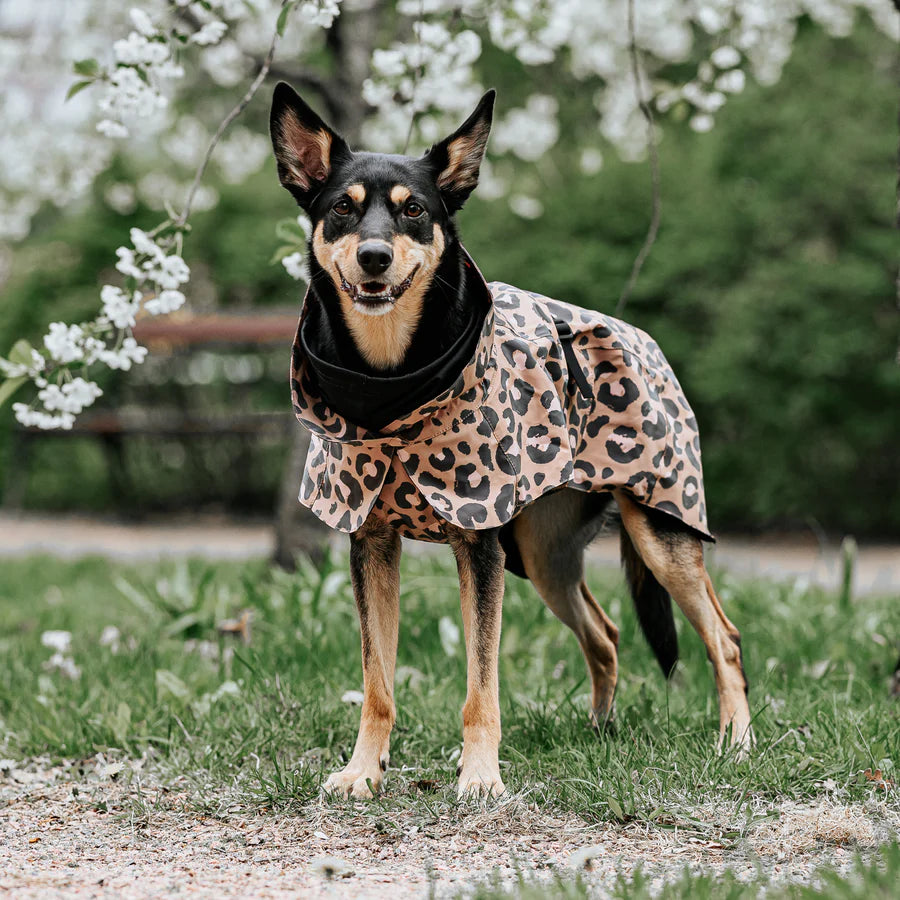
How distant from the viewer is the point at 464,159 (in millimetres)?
3357

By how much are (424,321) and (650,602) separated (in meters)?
1.49

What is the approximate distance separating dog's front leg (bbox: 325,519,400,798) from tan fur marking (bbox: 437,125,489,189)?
41.0 inches

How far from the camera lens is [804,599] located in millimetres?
6133

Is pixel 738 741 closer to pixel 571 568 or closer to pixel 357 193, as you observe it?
pixel 571 568

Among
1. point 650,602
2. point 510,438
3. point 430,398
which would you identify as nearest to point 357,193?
point 430,398

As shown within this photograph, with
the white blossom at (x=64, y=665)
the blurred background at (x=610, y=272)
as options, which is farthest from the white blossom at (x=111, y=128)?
the blurred background at (x=610, y=272)

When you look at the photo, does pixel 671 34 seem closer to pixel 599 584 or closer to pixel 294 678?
pixel 599 584

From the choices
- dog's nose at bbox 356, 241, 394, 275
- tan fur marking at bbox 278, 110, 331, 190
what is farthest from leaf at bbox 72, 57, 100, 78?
dog's nose at bbox 356, 241, 394, 275

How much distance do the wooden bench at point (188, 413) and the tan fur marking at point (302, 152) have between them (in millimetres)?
8079

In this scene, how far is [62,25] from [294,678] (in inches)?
276

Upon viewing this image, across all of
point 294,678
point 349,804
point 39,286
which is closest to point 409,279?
point 349,804

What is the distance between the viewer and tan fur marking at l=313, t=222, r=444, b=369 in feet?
10.3

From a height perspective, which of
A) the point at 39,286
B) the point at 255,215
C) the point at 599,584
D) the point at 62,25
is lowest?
the point at 599,584

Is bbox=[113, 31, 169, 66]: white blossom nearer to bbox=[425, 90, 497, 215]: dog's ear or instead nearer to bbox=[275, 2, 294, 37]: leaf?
bbox=[275, 2, 294, 37]: leaf
